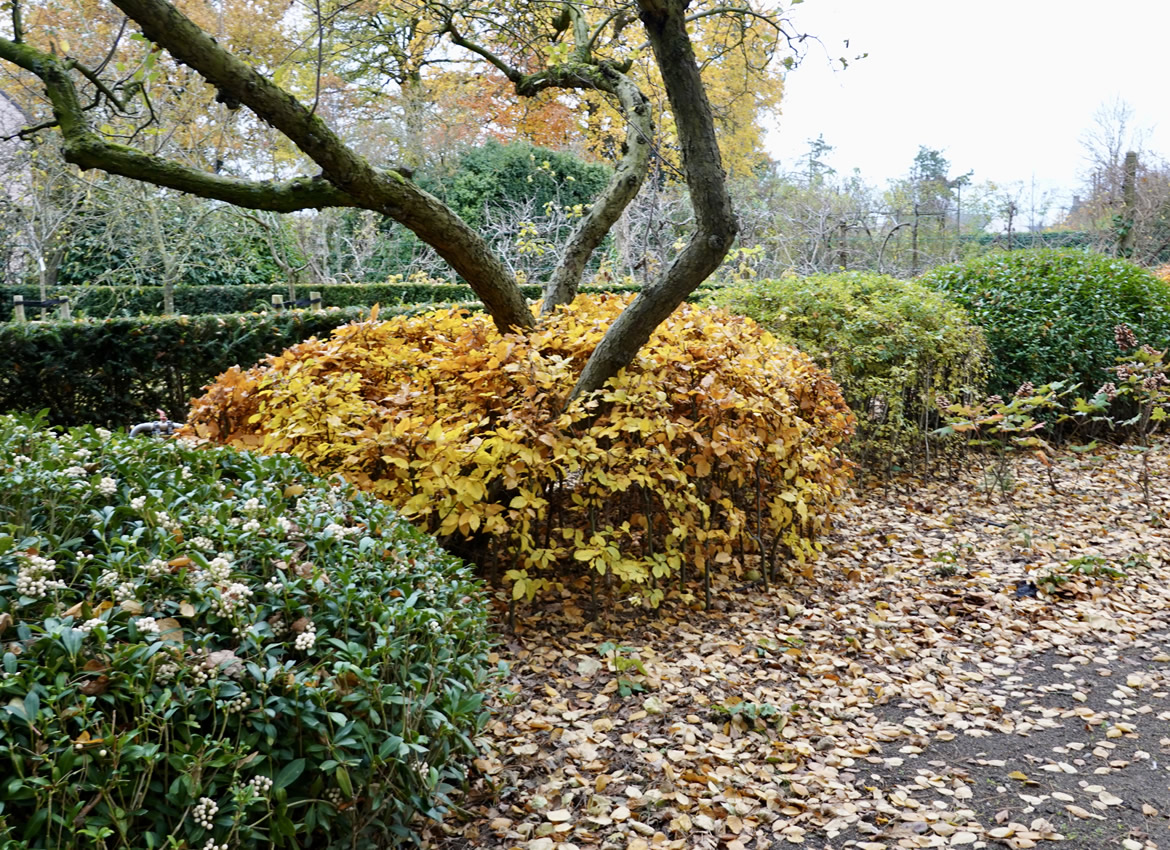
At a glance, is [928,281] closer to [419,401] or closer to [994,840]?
[419,401]

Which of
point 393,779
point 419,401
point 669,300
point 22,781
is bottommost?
point 393,779

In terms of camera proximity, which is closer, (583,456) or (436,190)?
(583,456)

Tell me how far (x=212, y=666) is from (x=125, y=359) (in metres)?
5.39

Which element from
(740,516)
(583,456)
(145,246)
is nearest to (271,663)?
(583,456)

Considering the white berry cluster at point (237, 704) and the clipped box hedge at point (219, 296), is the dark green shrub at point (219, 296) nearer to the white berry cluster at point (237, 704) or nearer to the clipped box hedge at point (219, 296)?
the clipped box hedge at point (219, 296)

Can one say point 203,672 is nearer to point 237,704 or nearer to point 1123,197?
point 237,704

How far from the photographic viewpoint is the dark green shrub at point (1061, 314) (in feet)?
20.9

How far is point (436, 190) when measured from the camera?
16.2 meters

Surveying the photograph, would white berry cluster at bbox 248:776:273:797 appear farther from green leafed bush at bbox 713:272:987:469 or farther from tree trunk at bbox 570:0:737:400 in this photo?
green leafed bush at bbox 713:272:987:469

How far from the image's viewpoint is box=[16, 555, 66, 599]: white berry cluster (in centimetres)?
146

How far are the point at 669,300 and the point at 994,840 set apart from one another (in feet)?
6.63

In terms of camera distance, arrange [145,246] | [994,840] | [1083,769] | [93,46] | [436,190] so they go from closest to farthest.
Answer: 1. [994,840]
2. [1083,769]
3. [93,46]
4. [145,246]
5. [436,190]

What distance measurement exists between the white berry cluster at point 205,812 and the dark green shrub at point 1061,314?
635 cm

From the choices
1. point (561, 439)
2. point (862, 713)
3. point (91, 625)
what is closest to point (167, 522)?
point (91, 625)
